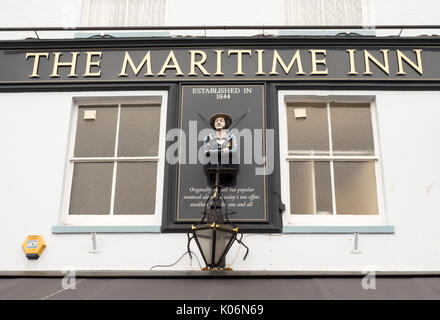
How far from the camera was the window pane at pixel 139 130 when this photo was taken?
6273 mm

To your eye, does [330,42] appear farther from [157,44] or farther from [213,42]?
[157,44]

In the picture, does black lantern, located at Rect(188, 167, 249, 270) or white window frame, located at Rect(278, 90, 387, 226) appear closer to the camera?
black lantern, located at Rect(188, 167, 249, 270)

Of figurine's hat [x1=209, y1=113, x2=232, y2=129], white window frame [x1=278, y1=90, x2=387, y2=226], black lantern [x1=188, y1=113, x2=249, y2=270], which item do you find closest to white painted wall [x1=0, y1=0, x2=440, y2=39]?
white window frame [x1=278, y1=90, x2=387, y2=226]

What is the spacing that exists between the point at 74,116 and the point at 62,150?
23.5 inches

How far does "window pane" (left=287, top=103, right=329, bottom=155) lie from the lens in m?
6.22

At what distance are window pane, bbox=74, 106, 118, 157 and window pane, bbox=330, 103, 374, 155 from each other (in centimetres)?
323

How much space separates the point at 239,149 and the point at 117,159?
Answer: 1734mm

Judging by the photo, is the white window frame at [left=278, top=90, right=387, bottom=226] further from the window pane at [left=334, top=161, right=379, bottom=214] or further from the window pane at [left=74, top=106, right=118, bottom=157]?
the window pane at [left=74, top=106, right=118, bottom=157]

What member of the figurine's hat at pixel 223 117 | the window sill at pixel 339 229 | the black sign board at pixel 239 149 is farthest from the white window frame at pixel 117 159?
the window sill at pixel 339 229

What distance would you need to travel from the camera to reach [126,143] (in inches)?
249

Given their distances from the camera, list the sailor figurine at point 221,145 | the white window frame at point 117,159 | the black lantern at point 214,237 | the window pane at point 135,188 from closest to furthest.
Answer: the black lantern at point 214,237 → the sailor figurine at point 221,145 → the white window frame at point 117,159 → the window pane at point 135,188

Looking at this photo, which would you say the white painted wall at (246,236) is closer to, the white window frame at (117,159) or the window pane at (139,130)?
the white window frame at (117,159)

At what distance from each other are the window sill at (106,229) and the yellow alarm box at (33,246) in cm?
21
